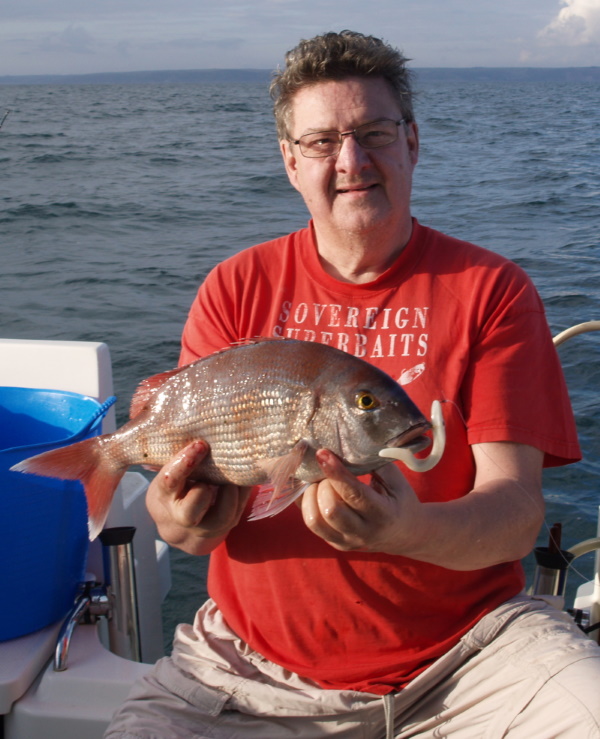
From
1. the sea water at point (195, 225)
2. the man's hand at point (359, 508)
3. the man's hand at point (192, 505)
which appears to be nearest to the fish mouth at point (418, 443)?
the man's hand at point (359, 508)

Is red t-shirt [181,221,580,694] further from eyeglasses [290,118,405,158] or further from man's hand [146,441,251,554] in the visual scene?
eyeglasses [290,118,405,158]

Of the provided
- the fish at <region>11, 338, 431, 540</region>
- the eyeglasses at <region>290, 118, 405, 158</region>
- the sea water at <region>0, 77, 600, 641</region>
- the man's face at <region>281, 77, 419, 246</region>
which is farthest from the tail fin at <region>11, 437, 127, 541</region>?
the sea water at <region>0, 77, 600, 641</region>

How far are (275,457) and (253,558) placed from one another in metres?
0.53

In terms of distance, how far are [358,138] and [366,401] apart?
1031 millimetres

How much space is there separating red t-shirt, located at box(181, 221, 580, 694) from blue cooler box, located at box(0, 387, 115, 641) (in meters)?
0.56

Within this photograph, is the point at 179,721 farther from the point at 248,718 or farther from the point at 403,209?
the point at 403,209

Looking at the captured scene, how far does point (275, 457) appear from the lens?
2.07 m

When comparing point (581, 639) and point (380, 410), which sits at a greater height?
point (380, 410)

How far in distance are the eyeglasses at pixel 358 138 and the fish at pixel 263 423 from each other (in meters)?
0.78

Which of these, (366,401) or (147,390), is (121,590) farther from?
(366,401)

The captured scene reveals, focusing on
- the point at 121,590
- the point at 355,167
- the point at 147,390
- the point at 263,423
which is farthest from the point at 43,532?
the point at 355,167

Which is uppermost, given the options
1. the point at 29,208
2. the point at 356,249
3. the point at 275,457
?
the point at 356,249

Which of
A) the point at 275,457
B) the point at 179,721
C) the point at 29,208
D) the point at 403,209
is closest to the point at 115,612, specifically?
the point at 179,721

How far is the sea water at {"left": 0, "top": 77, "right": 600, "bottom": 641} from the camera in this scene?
8.33 meters
